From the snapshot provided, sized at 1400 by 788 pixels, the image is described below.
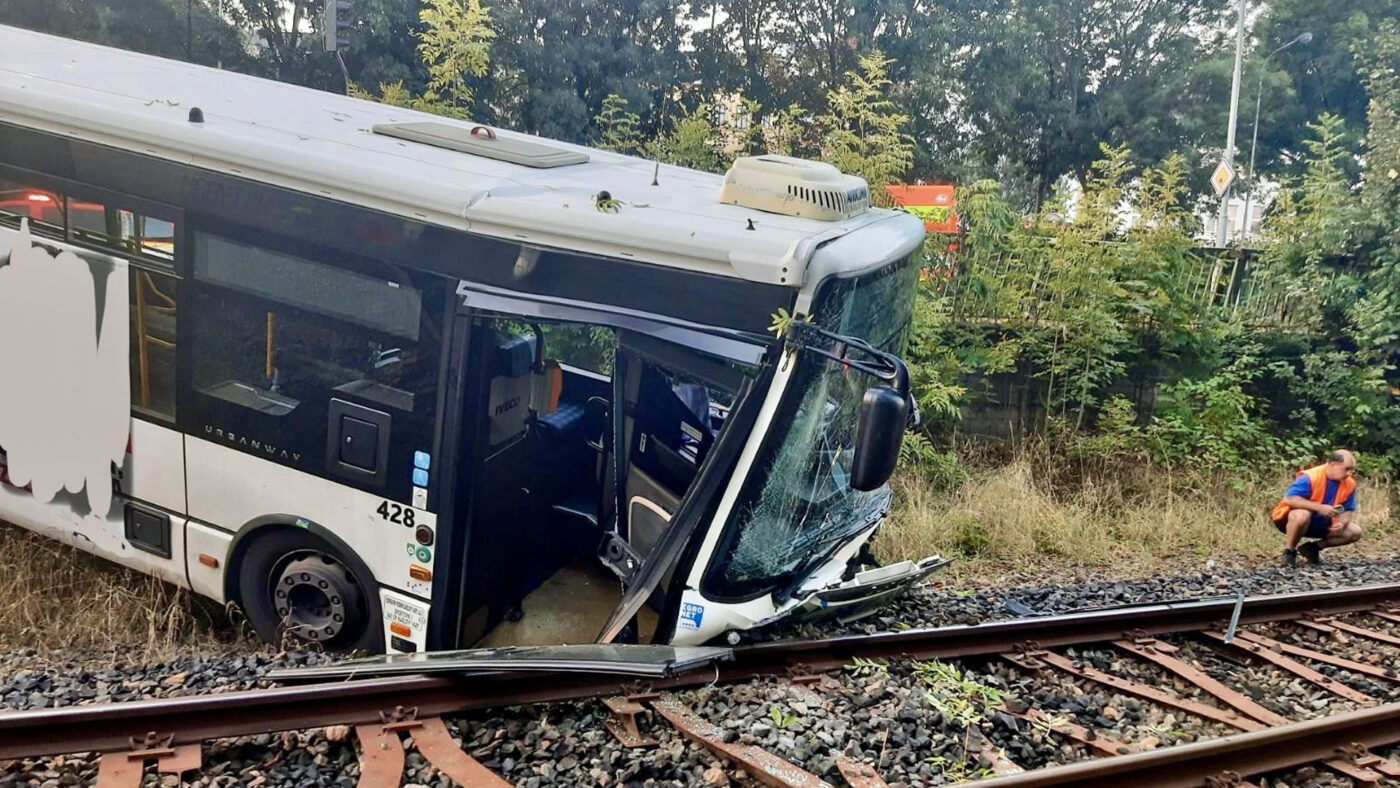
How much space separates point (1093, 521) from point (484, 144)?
744cm

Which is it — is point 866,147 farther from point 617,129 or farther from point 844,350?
point 844,350

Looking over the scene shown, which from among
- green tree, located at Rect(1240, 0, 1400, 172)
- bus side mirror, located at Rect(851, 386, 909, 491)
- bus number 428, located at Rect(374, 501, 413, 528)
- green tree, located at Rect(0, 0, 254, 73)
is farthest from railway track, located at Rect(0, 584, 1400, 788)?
green tree, located at Rect(1240, 0, 1400, 172)

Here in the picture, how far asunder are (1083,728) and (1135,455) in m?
7.89

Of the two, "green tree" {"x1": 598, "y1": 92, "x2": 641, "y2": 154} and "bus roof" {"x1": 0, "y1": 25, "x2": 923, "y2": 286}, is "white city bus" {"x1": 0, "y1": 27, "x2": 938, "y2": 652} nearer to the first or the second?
"bus roof" {"x1": 0, "y1": 25, "x2": 923, "y2": 286}

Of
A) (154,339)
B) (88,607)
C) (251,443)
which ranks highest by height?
(154,339)

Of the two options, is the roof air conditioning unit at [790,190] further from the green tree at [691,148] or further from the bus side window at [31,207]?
the green tree at [691,148]

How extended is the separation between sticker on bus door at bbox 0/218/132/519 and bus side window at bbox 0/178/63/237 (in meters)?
0.08

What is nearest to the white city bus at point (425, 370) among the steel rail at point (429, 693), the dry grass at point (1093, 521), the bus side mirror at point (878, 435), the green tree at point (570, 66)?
the bus side mirror at point (878, 435)

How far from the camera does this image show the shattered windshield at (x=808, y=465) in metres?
4.69

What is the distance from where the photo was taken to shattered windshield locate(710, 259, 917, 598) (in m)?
4.69

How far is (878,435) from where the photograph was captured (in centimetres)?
440

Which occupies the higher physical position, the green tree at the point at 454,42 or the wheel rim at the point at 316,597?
the green tree at the point at 454,42

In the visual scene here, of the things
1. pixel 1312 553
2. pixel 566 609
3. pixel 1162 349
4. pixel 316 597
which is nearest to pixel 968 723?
pixel 566 609

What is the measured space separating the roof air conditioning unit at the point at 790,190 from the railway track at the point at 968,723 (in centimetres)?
232
